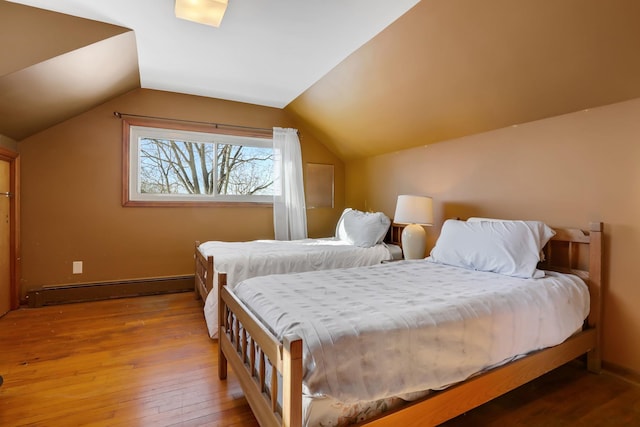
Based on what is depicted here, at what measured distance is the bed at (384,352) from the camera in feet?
3.59

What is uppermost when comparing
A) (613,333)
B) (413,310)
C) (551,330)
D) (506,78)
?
(506,78)

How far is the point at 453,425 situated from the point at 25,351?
2.80 metres

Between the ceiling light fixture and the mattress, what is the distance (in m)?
1.76

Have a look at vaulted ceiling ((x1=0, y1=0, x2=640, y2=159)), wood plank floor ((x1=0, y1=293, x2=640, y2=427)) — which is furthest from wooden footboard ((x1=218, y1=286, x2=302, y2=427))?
vaulted ceiling ((x1=0, y1=0, x2=640, y2=159))

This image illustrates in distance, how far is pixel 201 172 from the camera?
4027 millimetres

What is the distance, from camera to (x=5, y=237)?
2.93 m

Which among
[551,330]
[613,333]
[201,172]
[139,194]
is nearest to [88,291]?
[139,194]

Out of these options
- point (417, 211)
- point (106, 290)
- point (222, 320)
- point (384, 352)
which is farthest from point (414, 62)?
point (106, 290)

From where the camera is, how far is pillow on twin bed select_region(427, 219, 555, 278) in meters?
2.06

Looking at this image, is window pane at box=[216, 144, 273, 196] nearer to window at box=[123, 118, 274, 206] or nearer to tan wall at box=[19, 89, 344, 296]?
window at box=[123, 118, 274, 206]

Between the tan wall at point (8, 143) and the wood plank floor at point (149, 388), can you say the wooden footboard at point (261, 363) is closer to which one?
the wood plank floor at point (149, 388)

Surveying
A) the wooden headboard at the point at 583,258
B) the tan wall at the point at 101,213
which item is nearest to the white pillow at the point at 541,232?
the wooden headboard at the point at 583,258

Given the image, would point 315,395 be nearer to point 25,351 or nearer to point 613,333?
point 613,333

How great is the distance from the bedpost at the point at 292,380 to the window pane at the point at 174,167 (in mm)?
3372
